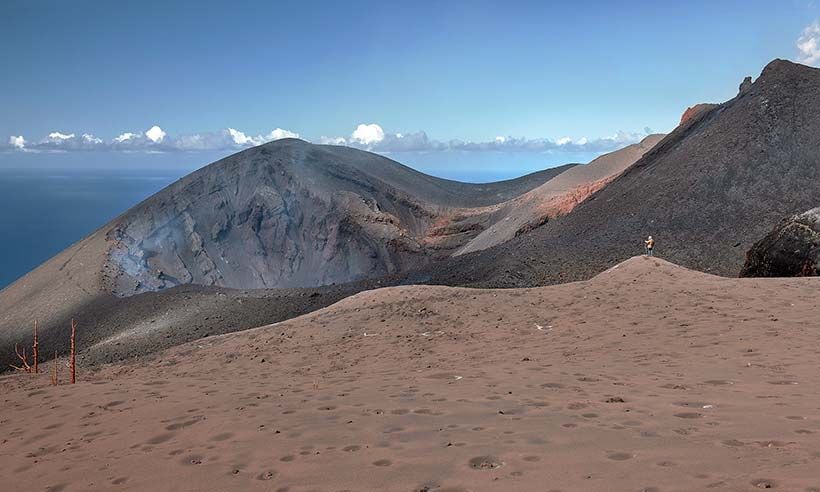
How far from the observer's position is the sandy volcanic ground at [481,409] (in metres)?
3.61

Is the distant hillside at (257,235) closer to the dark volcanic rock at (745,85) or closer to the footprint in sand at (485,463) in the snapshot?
the dark volcanic rock at (745,85)

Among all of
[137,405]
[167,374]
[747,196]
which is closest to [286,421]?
[137,405]

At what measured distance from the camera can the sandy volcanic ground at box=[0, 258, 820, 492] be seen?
361cm

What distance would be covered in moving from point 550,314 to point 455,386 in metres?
4.67

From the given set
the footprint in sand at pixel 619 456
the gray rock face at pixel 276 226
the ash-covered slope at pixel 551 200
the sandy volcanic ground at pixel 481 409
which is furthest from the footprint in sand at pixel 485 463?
the gray rock face at pixel 276 226

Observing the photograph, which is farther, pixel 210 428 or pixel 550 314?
pixel 550 314

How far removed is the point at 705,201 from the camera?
2112 cm

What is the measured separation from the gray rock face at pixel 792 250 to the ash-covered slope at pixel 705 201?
Result: 3.62 m

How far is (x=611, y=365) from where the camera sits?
22.5 feet

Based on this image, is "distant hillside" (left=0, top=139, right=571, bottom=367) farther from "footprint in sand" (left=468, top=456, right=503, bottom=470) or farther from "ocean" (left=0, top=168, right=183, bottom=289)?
"ocean" (left=0, top=168, right=183, bottom=289)

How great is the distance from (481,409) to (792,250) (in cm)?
1160

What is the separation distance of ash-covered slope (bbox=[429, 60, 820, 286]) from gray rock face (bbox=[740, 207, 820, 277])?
3.62 meters

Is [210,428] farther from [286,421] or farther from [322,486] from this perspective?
[322,486]

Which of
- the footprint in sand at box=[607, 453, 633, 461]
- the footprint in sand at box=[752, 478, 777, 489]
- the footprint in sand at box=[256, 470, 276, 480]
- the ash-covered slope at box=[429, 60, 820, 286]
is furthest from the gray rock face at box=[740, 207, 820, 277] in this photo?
the footprint in sand at box=[256, 470, 276, 480]
